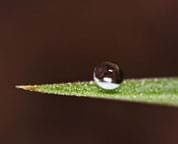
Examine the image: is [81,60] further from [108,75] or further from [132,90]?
[132,90]

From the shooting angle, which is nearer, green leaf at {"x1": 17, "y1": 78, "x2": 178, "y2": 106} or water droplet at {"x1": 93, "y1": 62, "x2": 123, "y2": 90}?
green leaf at {"x1": 17, "y1": 78, "x2": 178, "y2": 106}

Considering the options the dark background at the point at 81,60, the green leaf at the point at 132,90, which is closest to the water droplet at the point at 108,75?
the green leaf at the point at 132,90

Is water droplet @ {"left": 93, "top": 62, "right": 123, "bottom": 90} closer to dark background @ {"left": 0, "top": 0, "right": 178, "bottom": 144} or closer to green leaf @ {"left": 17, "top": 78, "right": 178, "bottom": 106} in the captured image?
green leaf @ {"left": 17, "top": 78, "right": 178, "bottom": 106}

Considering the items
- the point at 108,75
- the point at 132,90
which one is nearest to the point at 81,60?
the point at 108,75

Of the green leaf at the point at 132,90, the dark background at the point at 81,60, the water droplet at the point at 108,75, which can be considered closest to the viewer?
the green leaf at the point at 132,90

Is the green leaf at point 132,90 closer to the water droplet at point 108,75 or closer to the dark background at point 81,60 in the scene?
the water droplet at point 108,75

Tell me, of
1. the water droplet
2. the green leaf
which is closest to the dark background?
the water droplet
